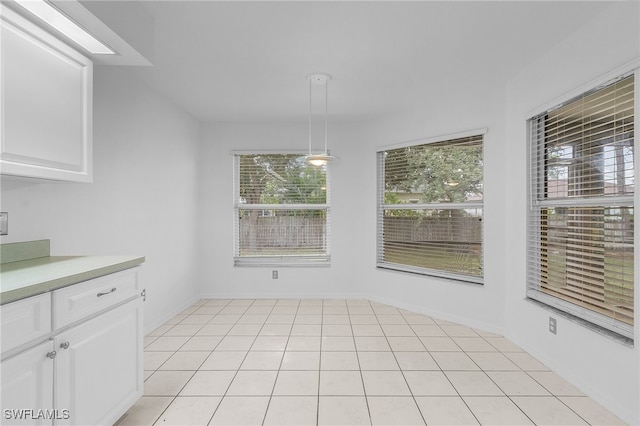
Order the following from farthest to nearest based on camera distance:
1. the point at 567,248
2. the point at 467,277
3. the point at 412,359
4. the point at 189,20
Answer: the point at 467,277 → the point at 412,359 → the point at 567,248 → the point at 189,20

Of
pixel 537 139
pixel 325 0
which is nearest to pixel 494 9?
pixel 325 0

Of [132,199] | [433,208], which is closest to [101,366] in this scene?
[132,199]

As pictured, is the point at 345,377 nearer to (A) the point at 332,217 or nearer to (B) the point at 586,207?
(B) the point at 586,207

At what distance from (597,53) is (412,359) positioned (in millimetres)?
2611

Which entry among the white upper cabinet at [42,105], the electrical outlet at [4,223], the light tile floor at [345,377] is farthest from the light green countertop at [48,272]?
the light tile floor at [345,377]

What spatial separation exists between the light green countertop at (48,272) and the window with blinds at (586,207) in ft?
9.87

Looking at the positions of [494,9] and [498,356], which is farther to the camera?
[498,356]

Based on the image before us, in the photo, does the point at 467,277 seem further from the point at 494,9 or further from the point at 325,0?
the point at 325,0

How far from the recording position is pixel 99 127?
2678 millimetres

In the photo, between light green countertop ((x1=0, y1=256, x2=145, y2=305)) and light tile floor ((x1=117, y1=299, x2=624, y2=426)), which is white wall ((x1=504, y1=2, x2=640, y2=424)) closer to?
light tile floor ((x1=117, y1=299, x2=624, y2=426))

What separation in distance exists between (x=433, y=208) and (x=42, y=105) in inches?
142

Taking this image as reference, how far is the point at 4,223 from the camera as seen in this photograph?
1.86 m

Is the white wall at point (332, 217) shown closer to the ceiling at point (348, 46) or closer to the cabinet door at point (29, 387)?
the ceiling at point (348, 46)

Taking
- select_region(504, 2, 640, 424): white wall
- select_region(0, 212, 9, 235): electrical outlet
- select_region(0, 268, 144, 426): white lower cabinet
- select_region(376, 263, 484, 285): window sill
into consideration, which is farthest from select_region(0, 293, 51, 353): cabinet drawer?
select_region(376, 263, 484, 285): window sill
